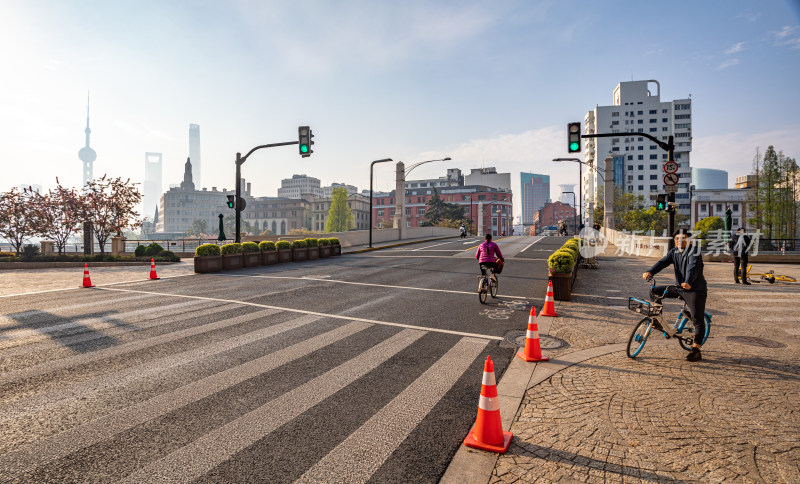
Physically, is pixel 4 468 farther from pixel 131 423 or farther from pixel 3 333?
pixel 3 333

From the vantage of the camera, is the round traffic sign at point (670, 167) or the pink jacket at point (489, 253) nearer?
the pink jacket at point (489, 253)

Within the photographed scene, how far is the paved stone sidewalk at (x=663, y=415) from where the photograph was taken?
3475 mm

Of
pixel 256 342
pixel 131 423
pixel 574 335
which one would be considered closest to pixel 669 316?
pixel 574 335

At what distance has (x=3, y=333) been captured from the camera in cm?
762

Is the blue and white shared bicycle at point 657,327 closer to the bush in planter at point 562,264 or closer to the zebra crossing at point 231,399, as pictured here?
the zebra crossing at point 231,399

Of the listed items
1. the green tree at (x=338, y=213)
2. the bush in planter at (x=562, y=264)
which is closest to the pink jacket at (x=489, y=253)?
the bush in planter at (x=562, y=264)

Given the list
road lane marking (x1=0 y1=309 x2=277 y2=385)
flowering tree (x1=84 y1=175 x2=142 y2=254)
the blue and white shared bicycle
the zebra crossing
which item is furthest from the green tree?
the blue and white shared bicycle

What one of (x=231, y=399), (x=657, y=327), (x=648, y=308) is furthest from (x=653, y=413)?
(x=231, y=399)

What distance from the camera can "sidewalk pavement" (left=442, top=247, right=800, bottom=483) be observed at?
3.48 m

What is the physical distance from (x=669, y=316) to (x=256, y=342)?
8541 mm

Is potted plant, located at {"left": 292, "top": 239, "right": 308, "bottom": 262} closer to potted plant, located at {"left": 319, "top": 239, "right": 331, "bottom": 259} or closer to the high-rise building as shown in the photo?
potted plant, located at {"left": 319, "top": 239, "right": 331, "bottom": 259}

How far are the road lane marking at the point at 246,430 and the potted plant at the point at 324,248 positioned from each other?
64.2 ft

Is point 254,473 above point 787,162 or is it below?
below

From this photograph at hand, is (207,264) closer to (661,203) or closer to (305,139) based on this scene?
(305,139)
